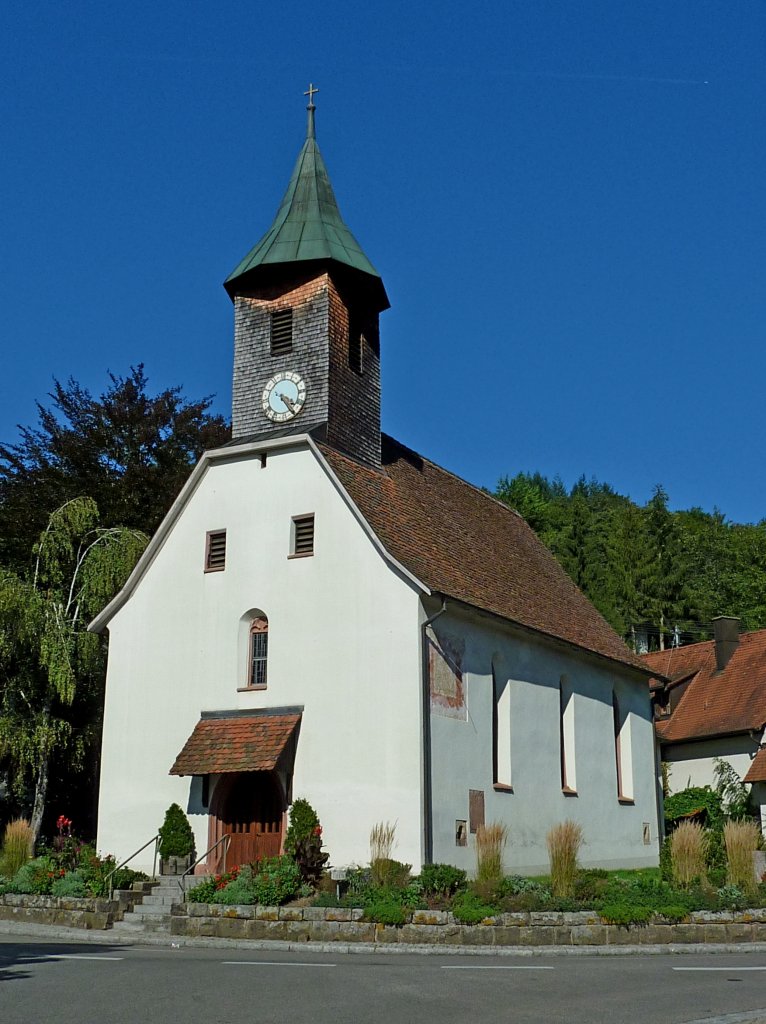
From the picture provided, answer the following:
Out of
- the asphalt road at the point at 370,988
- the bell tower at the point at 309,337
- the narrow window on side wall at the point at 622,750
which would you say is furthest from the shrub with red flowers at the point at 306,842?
the narrow window on side wall at the point at 622,750

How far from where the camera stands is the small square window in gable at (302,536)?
2447 centimetres

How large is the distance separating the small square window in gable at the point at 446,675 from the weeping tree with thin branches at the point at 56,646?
8.89 metres

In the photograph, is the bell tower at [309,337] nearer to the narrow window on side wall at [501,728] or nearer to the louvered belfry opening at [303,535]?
the louvered belfry opening at [303,535]

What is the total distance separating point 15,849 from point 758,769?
20.5m

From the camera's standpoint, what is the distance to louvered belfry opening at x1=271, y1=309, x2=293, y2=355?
26656 millimetres

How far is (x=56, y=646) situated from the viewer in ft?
87.7

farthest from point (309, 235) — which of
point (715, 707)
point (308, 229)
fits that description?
point (715, 707)

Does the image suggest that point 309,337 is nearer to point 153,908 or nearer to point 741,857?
point 153,908

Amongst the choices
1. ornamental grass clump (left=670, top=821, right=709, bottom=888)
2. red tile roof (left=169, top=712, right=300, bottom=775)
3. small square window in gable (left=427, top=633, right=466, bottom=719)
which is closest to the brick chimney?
small square window in gable (left=427, top=633, right=466, bottom=719)

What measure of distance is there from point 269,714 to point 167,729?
8.66 feet

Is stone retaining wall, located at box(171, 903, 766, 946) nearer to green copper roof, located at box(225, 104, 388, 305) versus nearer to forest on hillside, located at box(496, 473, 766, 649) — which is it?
green copper roof, located at box(225, 104, 388, 305)

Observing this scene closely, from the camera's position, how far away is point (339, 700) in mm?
22906

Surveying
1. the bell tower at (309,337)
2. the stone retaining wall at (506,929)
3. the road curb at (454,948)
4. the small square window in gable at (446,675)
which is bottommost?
the road curb at (454,948)

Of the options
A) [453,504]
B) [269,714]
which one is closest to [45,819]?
[269,714]
